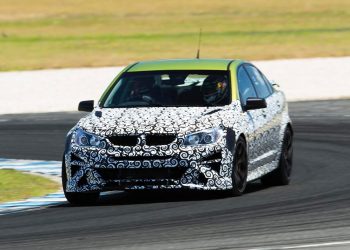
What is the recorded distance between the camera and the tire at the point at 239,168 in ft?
39.1

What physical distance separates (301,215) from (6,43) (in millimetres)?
36717

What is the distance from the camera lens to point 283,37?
47.0m

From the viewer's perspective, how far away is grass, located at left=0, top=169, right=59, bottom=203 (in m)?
13.3

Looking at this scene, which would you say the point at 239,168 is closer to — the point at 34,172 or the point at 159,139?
the point at 159,139

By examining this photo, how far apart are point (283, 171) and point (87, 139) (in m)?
2.67

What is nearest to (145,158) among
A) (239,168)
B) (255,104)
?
(239,168)

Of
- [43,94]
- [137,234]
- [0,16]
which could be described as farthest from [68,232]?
[0,16]

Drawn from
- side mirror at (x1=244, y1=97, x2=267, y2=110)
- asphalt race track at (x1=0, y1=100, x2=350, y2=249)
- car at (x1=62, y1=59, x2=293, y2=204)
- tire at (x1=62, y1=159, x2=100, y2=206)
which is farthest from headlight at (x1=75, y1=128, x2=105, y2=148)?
side mirror at (x1=244, y1=97, x2=267, y2=110)

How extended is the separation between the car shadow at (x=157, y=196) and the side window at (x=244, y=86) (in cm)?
96

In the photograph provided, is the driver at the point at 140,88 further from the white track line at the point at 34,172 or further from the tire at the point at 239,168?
the white track line at the point at 34,172

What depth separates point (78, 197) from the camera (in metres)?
12.1

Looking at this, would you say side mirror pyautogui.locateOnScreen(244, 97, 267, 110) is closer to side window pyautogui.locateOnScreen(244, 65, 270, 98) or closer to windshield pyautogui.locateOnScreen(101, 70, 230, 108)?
windshield pyautogui.locateOnScreen(101, 70, 230, 108)

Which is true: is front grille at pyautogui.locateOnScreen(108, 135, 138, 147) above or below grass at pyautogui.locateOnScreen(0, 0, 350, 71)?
above

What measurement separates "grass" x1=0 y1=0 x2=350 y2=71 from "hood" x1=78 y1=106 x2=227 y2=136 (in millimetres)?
23646
